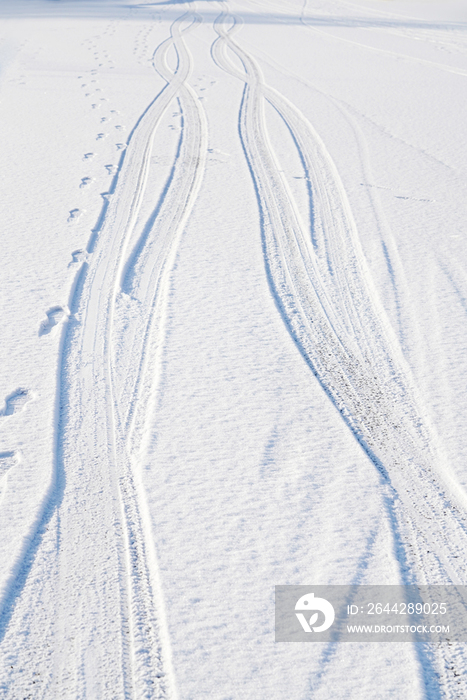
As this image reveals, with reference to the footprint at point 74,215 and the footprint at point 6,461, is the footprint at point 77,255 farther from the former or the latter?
the footprint at point 6,461

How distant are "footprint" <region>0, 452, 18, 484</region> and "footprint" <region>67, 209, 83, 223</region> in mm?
2787

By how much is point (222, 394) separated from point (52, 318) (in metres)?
1.33

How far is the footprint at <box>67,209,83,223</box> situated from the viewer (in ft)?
17.3

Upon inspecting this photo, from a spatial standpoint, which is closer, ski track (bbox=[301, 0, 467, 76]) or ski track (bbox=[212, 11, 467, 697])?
ski track (bbox=[212, 11, 467, 697])

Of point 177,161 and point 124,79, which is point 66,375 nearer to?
point 177,161

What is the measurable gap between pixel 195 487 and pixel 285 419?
65cm

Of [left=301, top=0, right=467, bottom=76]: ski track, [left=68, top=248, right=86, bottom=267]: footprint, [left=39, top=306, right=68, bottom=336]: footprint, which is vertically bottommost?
[left=39, top=306, right=68, bottom=336]: footprint

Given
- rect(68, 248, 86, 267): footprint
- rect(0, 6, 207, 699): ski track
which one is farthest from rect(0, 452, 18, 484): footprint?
rect(68, 248, 86, 267): footprint

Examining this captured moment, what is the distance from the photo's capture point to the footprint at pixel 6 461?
2.84m

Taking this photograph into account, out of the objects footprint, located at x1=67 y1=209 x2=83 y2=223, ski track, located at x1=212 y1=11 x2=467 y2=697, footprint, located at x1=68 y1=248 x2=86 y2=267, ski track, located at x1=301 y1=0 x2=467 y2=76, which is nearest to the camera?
ski track, located at x1=212 y1=11 x2=467 y2=697

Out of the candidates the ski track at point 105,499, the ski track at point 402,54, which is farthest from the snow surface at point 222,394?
the ski track at point 402,54

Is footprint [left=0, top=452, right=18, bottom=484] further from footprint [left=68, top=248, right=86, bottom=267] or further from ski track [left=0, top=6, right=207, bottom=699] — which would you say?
footprint [left=68, top=248, right=86, bottom=267]

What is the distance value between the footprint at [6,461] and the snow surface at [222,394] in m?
0.01

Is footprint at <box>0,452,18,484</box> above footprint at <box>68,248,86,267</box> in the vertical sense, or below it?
below
